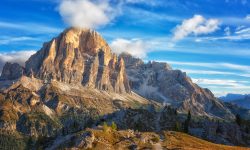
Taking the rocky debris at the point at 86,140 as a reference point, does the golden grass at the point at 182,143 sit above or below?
below

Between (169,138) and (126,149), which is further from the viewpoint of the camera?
(169,138)

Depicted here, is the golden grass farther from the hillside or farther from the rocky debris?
the rocky debris

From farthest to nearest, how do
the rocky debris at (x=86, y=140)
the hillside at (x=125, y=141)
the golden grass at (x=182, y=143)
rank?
the golden grass at (x=182, y=143)
the hillside at (x=125, y=141)
the rocky debris at (x=86, y=140)

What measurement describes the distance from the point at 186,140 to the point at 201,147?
523 inches

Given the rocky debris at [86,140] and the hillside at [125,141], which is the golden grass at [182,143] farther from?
the rocky debris at [86,140]

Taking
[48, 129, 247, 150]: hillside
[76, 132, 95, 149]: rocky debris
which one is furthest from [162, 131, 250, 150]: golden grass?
[76, 132, 95, 149]: rocky debris

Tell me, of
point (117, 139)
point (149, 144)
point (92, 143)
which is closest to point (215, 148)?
point (149, 144)

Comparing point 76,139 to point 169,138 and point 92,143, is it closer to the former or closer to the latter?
point 92,143

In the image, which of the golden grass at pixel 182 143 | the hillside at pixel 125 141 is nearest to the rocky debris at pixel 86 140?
the hillside at pixel 125 141

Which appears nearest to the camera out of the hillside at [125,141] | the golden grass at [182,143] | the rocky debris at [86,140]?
the rocky debris at [86,140]

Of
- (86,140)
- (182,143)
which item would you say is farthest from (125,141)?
(182,143)

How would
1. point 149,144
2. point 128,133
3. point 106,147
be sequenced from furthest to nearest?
point 128,133
point 149,144
point 106,147

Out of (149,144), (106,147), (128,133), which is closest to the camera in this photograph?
(106,147)

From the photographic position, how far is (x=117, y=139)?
144 meters
